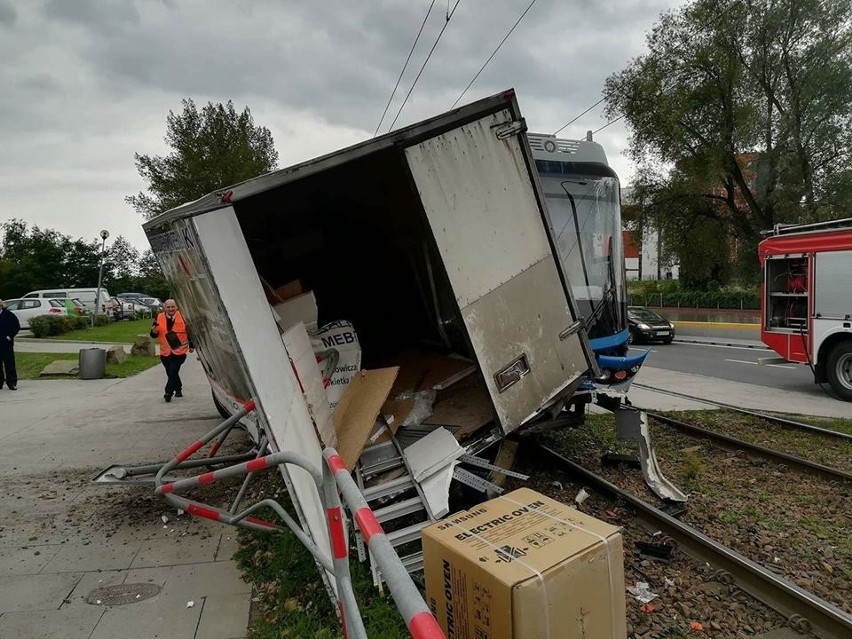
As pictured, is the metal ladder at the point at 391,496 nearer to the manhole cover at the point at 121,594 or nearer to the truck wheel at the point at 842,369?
the manhole cover at the point at 121,594

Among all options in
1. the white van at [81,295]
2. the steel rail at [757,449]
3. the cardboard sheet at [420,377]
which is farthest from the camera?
the white van at [81,295]

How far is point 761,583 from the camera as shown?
12.5ft

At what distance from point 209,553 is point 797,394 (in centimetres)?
1092

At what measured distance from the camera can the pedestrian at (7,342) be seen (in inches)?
465

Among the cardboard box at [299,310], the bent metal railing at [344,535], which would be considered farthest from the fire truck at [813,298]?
the bent metal railing at [344,535]

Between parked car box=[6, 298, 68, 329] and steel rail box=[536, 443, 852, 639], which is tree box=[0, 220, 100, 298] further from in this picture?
steel rail box=[536, 443, 852, 639]

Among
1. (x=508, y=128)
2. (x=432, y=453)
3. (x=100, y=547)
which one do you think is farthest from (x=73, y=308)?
(x=508, y=128)

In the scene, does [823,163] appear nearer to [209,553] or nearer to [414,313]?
[414,313]

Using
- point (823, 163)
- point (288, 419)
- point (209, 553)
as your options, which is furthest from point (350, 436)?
point (823, 163)

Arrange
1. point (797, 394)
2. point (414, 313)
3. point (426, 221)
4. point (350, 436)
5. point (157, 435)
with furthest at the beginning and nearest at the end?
point (797, 394) < point (414, 313) < point (157, 435) < point (350, 436) < point (426, 221)

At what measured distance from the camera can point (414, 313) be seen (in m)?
9.21

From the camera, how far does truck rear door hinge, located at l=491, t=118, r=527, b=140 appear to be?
446 cm

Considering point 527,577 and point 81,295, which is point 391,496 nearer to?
point 527,577

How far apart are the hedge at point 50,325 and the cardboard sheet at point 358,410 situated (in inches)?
885
